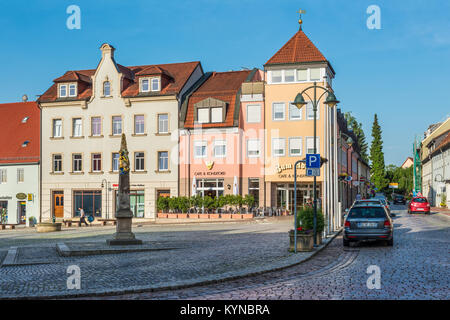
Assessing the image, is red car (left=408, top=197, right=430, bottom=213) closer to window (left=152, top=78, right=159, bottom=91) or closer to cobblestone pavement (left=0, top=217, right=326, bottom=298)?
window (left=152, top=78, right=159, bottom=91)

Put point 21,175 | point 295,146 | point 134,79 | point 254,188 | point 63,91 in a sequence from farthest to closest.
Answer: point 21,175 < point 134,79 < point 63,91 < point 254,188 < point 295,146

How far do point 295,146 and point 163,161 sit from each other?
11.2 m

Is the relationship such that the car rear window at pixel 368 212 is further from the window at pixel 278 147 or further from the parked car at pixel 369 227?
the window at pixel 278 147

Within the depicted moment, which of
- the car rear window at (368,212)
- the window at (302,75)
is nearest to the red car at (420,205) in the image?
the window at (302,75)

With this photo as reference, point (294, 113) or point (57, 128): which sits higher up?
point (294, 113)

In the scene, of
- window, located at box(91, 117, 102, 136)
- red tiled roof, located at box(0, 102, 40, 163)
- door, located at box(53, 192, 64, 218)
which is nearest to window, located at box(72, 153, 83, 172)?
window, located at box(91, 117, 102, 136)

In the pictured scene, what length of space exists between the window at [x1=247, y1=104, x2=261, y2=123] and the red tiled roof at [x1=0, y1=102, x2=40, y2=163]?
1981 centimetres

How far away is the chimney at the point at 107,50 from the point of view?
49.5m

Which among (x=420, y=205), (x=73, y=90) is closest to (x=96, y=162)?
(x=73, y=90)

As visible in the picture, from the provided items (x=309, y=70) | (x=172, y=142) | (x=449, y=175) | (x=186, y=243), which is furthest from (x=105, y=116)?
(x=449, y=175)

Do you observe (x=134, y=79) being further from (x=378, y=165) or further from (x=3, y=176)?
(x=378, y=165)

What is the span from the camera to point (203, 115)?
4712 centimetres
